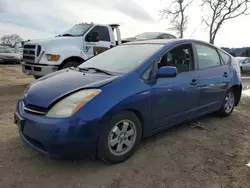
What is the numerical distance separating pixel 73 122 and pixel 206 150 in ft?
6.67

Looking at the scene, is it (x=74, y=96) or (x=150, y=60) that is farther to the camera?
(x=150, y=60)

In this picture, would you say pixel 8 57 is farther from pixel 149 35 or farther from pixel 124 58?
pixel 124 58

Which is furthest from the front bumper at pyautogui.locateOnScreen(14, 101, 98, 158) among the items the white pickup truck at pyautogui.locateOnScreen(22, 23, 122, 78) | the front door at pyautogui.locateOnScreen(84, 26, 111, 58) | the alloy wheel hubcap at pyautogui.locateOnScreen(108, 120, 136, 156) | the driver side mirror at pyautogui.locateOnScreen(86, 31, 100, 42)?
the driver side mirror at pyautogui.locateOnScreen(86, 31, 100, 42)

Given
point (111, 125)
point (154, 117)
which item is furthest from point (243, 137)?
point (111, 125)

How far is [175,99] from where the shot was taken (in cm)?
381

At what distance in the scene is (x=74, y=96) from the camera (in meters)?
2.93

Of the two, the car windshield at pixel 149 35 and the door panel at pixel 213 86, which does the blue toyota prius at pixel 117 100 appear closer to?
the door panel at pixel 213 86

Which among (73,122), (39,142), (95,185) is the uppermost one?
(73,122)

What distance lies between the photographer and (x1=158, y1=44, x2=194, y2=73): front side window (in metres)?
3.94

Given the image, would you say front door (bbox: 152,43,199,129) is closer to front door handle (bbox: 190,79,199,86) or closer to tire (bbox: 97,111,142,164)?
front door handle (bbox: 190,79,199,86)

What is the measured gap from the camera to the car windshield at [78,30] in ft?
27.8

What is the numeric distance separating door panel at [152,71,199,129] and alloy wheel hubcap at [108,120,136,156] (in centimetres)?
43

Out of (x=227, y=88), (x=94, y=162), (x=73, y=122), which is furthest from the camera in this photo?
(x=227, y=88)

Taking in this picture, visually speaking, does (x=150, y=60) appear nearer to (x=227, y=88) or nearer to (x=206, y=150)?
(x=206, y=150)
